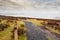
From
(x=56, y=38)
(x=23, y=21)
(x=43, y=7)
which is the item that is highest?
(x=43, y=7)

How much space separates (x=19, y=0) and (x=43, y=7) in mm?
219

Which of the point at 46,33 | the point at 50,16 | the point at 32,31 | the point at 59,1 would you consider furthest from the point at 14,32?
the point at 59,1

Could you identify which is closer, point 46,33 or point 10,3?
point 46,33

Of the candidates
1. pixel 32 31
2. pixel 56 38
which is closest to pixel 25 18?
pixel 32 31

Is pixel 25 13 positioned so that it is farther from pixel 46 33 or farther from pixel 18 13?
pixel 46 33

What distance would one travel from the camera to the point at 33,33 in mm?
973

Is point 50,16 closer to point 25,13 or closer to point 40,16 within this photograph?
point 40,16

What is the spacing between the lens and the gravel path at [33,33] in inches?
36.5

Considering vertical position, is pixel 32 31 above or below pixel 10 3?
below

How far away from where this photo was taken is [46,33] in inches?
38.5

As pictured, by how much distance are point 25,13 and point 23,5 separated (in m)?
0.07

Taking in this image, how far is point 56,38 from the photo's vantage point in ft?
3.07

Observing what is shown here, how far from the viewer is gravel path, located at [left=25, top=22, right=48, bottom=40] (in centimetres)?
93

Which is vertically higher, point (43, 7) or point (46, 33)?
point (43, 7)
